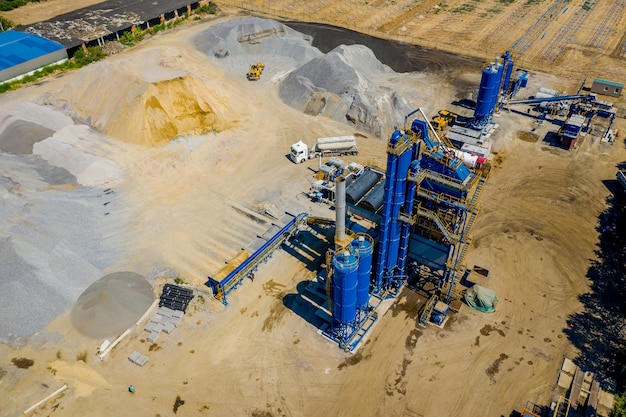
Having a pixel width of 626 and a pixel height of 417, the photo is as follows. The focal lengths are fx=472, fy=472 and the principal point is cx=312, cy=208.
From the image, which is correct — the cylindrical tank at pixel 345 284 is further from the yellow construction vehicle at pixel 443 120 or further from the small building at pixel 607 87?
the small building at pixel 607 87

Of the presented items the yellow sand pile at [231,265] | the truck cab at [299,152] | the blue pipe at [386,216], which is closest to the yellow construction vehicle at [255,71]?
the truck cab at [299,152]

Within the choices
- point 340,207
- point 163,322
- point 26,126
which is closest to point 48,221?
point 163,322

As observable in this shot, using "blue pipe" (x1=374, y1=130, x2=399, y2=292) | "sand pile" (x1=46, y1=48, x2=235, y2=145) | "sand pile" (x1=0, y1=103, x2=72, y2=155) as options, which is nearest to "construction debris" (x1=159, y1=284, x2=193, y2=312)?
"blue pipe" (x1=374, y1=130, x2=399, y2=292)

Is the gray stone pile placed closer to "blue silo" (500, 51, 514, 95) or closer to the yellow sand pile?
the yellow sand pile

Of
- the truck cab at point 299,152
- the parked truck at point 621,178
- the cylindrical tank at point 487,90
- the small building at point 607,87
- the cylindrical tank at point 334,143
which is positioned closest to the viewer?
the parked truck at point 621,178

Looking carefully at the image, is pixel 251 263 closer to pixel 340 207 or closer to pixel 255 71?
pixel 340 207

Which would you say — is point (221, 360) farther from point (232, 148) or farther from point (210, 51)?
point (210, 51)

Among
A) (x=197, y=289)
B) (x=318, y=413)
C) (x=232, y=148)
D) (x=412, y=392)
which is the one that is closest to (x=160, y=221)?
(x=197, y=289)
